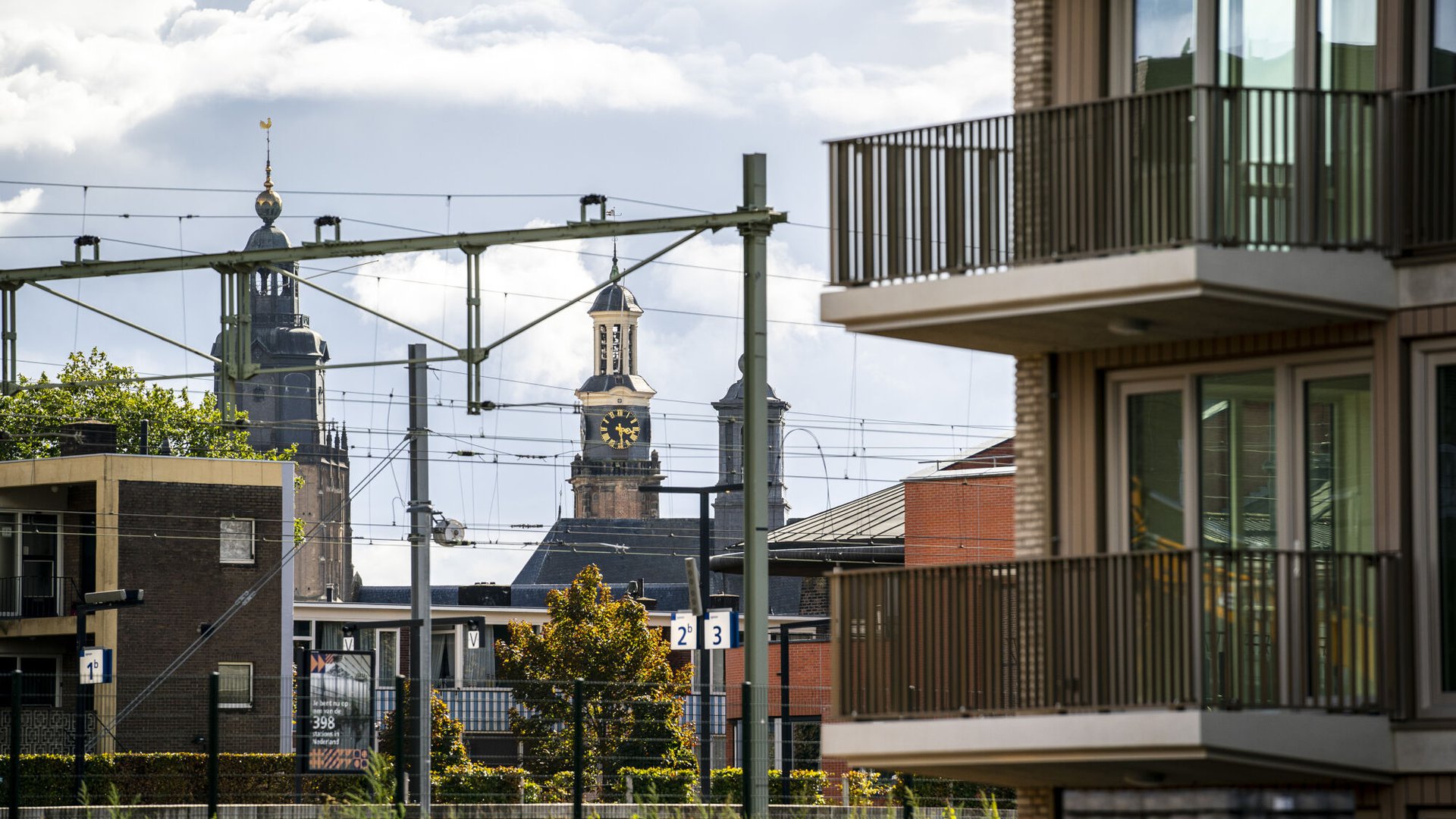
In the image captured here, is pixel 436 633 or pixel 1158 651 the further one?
pixel 436 633

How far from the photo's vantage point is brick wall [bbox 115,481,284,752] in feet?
174

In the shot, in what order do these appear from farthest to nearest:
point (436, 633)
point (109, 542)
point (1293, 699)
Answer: point (436, 633)
point (109, 542)
point (1293, 699)

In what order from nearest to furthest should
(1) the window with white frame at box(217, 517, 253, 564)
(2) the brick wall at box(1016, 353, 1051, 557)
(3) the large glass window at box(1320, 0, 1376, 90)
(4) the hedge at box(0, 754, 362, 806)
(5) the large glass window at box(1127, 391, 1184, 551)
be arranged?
1. (3) the large glass window at box(1320, 0, 1376, 90)
2. (5) the large glass window at box(1127, 391, 1184, 551)
3. (2) the brick wall at box(1016, 353, 1051, 557)
4. (4) the hedge at box(0, 754, 362, 806)
5. (1) the window with white frame at box(217, 517, 253, 564)

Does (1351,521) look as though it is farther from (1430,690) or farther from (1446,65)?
(1446,65)

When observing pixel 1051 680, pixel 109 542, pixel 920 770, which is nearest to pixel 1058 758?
pixel 1051 680

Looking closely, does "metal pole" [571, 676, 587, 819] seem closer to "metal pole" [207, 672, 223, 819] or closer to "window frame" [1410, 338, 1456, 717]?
"metal pole" [207, 672, 223, 819]

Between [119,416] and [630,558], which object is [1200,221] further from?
[630,558]

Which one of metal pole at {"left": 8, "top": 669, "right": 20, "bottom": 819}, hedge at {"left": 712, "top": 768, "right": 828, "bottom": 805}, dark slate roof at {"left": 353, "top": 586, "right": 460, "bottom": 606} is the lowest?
hedge at {"left": 712, "top": 768, "right": 828, "bottom": 805}

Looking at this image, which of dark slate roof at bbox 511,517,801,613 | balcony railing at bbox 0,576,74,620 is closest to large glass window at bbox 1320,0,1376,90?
balcony railing at bbox 0,576,74,620

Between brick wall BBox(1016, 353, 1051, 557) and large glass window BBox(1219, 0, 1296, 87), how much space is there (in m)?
2.09

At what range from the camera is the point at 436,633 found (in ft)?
258

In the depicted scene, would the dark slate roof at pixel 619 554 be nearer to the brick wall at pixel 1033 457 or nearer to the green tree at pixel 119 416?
the green tree at pixel 119 416

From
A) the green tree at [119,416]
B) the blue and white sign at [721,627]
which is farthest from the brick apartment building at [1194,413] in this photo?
the green tree at [119,416]

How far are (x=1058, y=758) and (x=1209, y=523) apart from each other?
5.71ft
